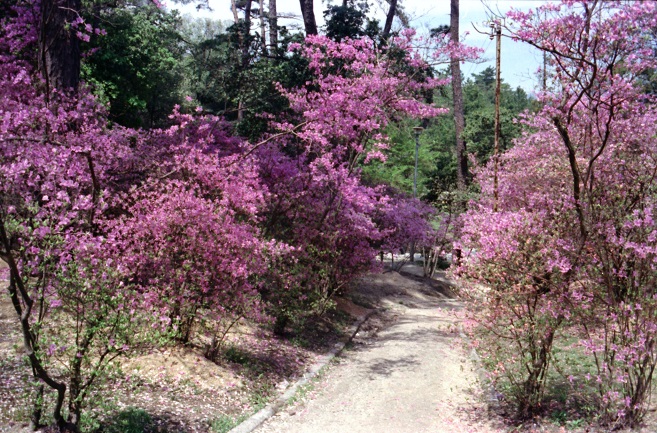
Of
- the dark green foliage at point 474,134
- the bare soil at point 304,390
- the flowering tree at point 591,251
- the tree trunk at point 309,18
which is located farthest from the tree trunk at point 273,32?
the flowering tree at point 591,251

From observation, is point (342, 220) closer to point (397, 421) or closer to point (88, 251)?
point (397, 421)

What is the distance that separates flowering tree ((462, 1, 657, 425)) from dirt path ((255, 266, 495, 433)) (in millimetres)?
1076

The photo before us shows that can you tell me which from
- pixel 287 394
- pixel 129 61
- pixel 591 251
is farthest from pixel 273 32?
pixel 591 251

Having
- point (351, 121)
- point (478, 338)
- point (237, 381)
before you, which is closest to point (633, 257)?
point (478, 338)

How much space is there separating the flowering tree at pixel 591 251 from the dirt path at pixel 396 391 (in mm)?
1076

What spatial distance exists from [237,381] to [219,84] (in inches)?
539

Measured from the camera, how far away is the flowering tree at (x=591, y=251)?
5.39m

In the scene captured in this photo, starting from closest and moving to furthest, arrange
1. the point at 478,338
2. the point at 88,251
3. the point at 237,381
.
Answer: the point at 88,251, the point at 478,338, the point at 237,381

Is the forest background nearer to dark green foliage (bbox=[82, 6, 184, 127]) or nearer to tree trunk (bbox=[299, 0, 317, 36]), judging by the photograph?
dark green foliage (bbox=[82, 6, 184, 127])

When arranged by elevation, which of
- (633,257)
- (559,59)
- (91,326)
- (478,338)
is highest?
(559,59)

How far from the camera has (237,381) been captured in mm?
7473

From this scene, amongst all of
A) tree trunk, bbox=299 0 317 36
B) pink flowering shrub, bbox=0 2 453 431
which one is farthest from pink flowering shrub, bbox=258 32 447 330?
tree trunk, bbox=299 0 317 36

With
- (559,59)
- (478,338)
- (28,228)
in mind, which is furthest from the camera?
(478,338)

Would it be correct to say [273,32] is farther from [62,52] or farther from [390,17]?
[62,52]
